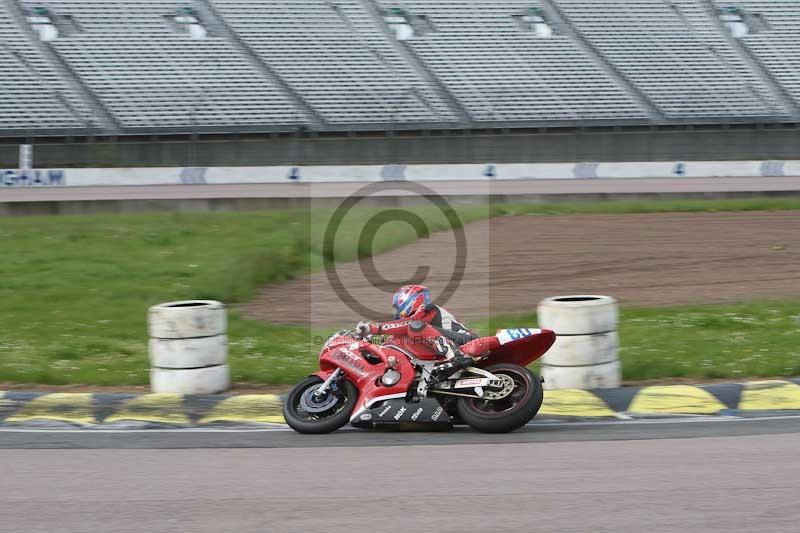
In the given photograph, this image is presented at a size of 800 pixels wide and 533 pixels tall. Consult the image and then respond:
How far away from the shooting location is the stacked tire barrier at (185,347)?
1023cm

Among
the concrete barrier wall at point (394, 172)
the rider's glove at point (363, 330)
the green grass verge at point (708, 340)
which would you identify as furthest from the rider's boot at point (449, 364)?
the concrete barrier wall at point (394, 172)

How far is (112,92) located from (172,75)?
243cm

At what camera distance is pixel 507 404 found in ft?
27.6

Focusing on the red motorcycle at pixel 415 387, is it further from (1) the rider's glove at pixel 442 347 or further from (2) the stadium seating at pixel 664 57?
(2) the stadium seating at pixel 664 57

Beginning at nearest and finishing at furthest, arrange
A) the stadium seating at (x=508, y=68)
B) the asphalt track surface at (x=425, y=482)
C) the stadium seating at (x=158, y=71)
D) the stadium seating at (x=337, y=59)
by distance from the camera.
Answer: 1. the asphalt track surface at (x=425, y=482)
2. the stadium seating at (x=158, y=71)
3. the stadium seating at (x=337, y=59)
4. the stadium seating at (x=508, y=68)

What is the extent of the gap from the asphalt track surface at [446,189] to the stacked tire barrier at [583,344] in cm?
1820

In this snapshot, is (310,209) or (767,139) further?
(767,139)

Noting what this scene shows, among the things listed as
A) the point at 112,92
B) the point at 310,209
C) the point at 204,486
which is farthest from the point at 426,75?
the point at 204,486

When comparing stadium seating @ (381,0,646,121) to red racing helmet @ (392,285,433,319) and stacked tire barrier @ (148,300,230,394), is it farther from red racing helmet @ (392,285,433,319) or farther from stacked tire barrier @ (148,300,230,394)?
red racing helmet @ (392,285,433,319)

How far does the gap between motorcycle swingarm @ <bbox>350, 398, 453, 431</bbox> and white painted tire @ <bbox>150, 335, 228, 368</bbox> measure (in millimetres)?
2437

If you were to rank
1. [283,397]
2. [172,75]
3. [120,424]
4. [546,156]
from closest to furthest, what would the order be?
[120,424]
[283,397]
[546,156]
[172,75]

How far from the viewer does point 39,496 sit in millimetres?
6598

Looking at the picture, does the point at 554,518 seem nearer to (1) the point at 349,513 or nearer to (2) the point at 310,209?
(1) the point at 349,513

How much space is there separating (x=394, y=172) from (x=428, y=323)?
24952 millimetres
